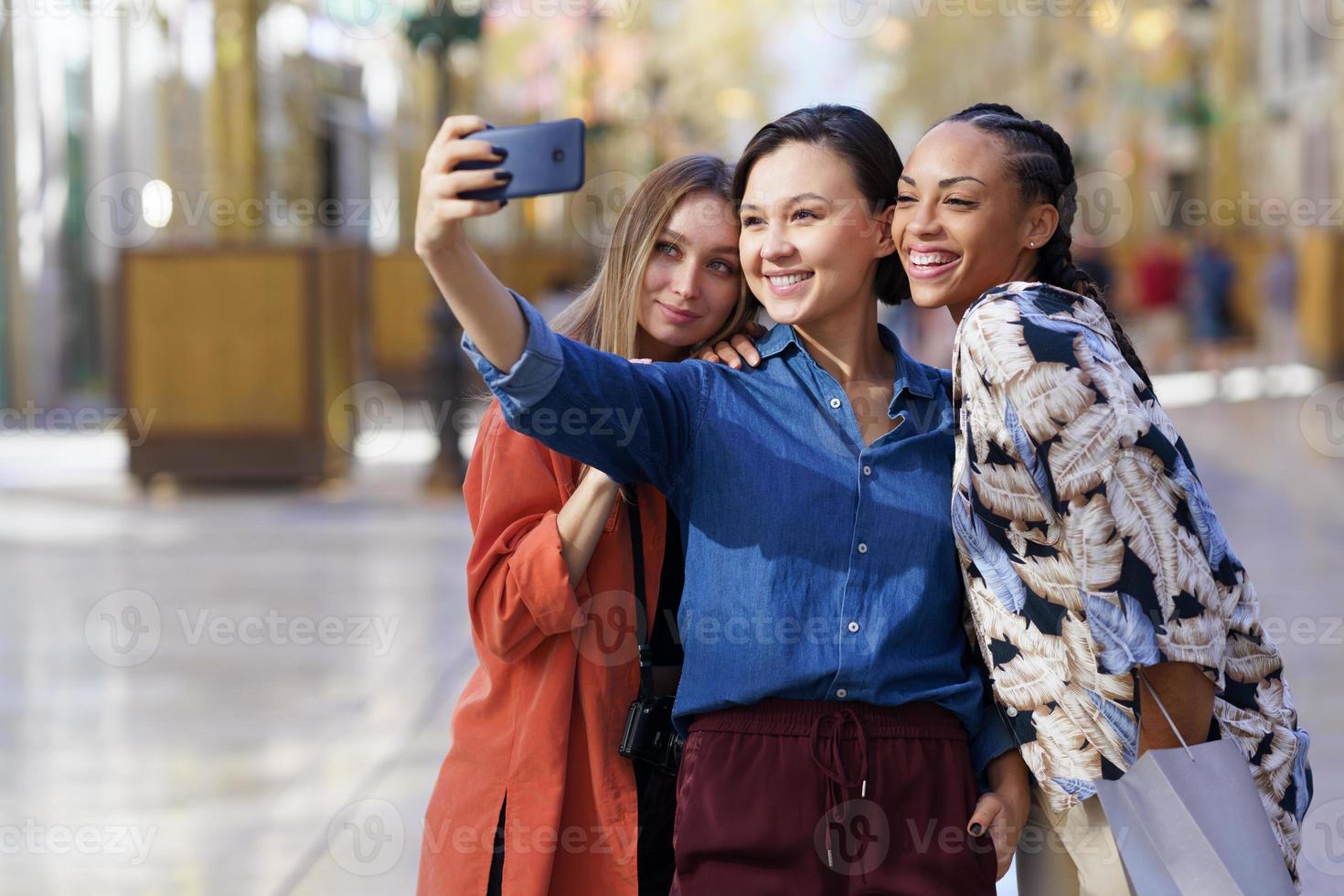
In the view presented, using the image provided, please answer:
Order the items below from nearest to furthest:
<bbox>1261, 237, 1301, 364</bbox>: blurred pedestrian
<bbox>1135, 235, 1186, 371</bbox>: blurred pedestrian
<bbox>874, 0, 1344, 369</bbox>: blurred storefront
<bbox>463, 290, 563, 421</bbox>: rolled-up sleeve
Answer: <bbox>463, 290, 563, 421</bbox>: rolled-up sleeve
<bbox>1135, 235, 1186, 371</bbox>: blurred pedestrian
<bbox>1261, 237, 1301, 364</bbox>: blurred pedestrian
<bbox>874, 0, 1344, 369</bbox>: blurred storefront

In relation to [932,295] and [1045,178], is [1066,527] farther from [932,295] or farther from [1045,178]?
[1045,178]

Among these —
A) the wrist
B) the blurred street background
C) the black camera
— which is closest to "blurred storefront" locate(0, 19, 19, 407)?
the blurred street background

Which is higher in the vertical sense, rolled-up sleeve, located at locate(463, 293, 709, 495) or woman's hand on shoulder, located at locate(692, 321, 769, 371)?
woman's hand on shoulder, located at locate(692, 321, 769, 371)

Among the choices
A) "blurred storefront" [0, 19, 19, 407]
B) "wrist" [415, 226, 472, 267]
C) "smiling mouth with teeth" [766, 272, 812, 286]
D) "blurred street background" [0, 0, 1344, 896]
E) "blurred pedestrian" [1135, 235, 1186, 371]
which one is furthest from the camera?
"blurred pedestrian" [1135, 235, 1186, 371]

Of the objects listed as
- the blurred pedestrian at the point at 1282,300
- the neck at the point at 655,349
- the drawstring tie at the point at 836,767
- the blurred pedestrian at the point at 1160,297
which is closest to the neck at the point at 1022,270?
the neck at the point at 655,349

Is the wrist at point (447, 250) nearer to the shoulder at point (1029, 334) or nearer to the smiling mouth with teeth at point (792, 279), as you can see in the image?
the smiling mouth with teeth at point (792, 279)

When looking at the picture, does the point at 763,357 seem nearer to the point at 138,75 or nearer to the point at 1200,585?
the point at 1200,585

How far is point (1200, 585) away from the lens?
6.98 ft

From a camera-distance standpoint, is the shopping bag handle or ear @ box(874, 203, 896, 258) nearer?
the shopping bag handle

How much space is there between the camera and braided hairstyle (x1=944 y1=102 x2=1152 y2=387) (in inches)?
90.4

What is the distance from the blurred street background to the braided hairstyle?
1046 millimetres

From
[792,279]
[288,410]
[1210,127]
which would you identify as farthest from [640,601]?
[1210,127]

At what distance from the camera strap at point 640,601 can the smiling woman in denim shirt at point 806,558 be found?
91 millimetres

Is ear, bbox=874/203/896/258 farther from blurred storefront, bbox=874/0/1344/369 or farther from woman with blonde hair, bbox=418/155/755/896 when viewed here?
blurred storefront, bbox=874/0/1344/369
